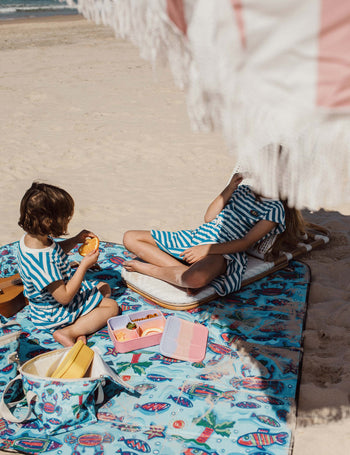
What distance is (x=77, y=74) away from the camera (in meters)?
10.2

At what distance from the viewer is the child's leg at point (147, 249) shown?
3396 millimetres

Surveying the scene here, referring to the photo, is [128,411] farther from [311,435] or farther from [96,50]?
[96,50]

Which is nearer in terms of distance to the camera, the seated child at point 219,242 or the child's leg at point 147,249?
the seated child at point 219,242

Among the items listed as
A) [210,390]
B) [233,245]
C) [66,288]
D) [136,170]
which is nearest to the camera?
[210,390]

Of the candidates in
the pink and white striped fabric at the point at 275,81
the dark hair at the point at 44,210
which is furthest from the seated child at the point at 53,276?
the pink and white striped fabric at the point at 275,81

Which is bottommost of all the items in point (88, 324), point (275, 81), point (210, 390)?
point (210, 390)

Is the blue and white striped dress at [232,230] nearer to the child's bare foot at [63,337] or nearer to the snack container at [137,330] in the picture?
the snack container at [137,330]

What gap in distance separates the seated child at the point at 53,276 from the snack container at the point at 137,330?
0.11 meters

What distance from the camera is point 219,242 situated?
3246mm

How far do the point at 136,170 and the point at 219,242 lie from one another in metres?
2.69

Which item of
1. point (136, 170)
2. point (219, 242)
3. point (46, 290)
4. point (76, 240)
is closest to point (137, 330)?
point (46, 290)

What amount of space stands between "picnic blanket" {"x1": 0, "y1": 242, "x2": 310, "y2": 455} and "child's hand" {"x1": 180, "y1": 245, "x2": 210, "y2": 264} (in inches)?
12.5

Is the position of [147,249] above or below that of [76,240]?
below

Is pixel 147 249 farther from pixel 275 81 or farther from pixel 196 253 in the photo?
pixel 275 81
